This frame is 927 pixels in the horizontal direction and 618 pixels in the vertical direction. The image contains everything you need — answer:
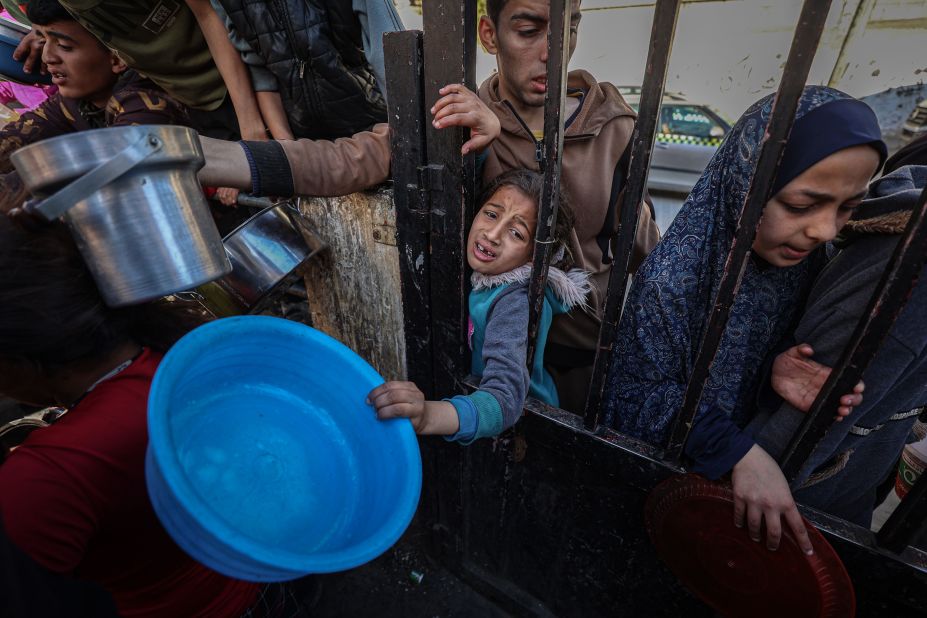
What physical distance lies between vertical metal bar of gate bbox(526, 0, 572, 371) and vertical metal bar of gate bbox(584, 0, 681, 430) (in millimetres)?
177

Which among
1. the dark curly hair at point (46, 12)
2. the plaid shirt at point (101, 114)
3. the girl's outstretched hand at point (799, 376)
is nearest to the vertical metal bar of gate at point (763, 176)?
Result: the girl's outstretched hand at point (799, 376)

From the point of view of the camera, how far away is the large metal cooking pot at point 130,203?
0.75 metres

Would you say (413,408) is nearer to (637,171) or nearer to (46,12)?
(637,171)

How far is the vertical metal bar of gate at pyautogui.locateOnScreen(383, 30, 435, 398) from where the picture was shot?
118cm

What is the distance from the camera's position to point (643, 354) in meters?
1.27

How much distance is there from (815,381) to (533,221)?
2.82 ft

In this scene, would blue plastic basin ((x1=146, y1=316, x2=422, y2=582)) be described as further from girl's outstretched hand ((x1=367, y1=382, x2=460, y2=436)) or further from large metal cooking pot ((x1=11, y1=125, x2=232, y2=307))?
large metal cooking pot ((x1=11, y1=125, x2=232, y2=307))

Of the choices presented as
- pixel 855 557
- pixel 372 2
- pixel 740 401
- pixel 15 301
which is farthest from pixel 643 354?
pixel 372 2

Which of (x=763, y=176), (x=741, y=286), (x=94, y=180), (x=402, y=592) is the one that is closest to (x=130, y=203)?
(x=94, y=180)

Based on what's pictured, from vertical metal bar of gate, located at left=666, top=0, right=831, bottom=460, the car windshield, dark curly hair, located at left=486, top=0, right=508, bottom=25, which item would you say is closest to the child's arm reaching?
vertical metal bar of gate, located at left=666, top=0, right=831, bottom=460

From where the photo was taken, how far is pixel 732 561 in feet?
3.73

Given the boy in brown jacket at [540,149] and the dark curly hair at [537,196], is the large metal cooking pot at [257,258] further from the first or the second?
the dark curly hair at [537,196]

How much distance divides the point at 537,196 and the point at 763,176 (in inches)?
26.6

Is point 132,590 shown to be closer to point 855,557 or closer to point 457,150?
point 457,150
